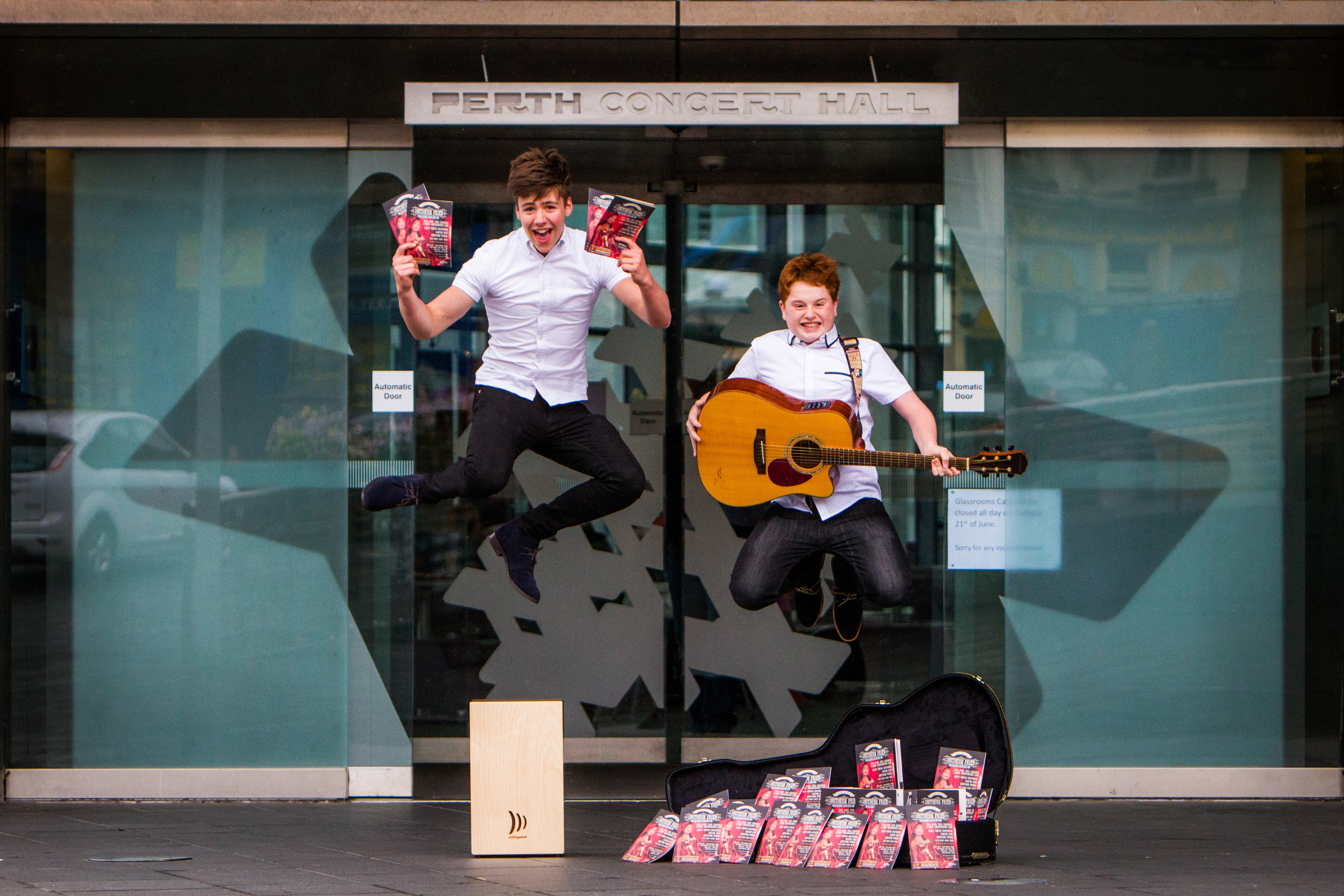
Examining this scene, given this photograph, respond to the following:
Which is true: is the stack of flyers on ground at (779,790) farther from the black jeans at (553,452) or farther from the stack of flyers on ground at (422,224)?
the stack of flyers on ground at (422,224)

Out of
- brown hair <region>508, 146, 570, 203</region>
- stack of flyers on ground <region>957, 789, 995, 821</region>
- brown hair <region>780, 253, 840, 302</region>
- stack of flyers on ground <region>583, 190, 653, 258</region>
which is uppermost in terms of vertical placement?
brown hair <region>508, 146, 570, 203</region>

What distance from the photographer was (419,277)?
7648mm

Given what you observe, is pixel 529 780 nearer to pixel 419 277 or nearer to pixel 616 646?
pixel 616 646

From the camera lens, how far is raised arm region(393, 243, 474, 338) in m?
5.34

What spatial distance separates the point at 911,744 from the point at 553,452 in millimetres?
1936

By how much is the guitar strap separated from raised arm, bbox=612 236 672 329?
0.81 metres

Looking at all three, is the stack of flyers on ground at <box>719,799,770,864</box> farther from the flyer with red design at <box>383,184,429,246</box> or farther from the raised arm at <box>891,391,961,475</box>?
the flyer with red design at <box>383,184,429,246</box>

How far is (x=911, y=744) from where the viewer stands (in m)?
5.99

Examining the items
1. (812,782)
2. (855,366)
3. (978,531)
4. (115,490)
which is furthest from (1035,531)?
(115,490)

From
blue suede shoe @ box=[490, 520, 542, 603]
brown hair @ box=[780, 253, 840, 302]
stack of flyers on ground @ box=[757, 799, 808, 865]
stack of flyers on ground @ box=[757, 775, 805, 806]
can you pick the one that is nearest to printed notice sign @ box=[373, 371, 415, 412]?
blue suede shoe @ box=[490, 520, 542, 603]

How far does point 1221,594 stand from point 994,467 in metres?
2.50

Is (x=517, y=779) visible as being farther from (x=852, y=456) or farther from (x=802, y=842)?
(x=852, y=456)

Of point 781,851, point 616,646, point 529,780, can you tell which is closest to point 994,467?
point 781,851

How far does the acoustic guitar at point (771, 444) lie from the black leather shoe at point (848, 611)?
0.49 metres
